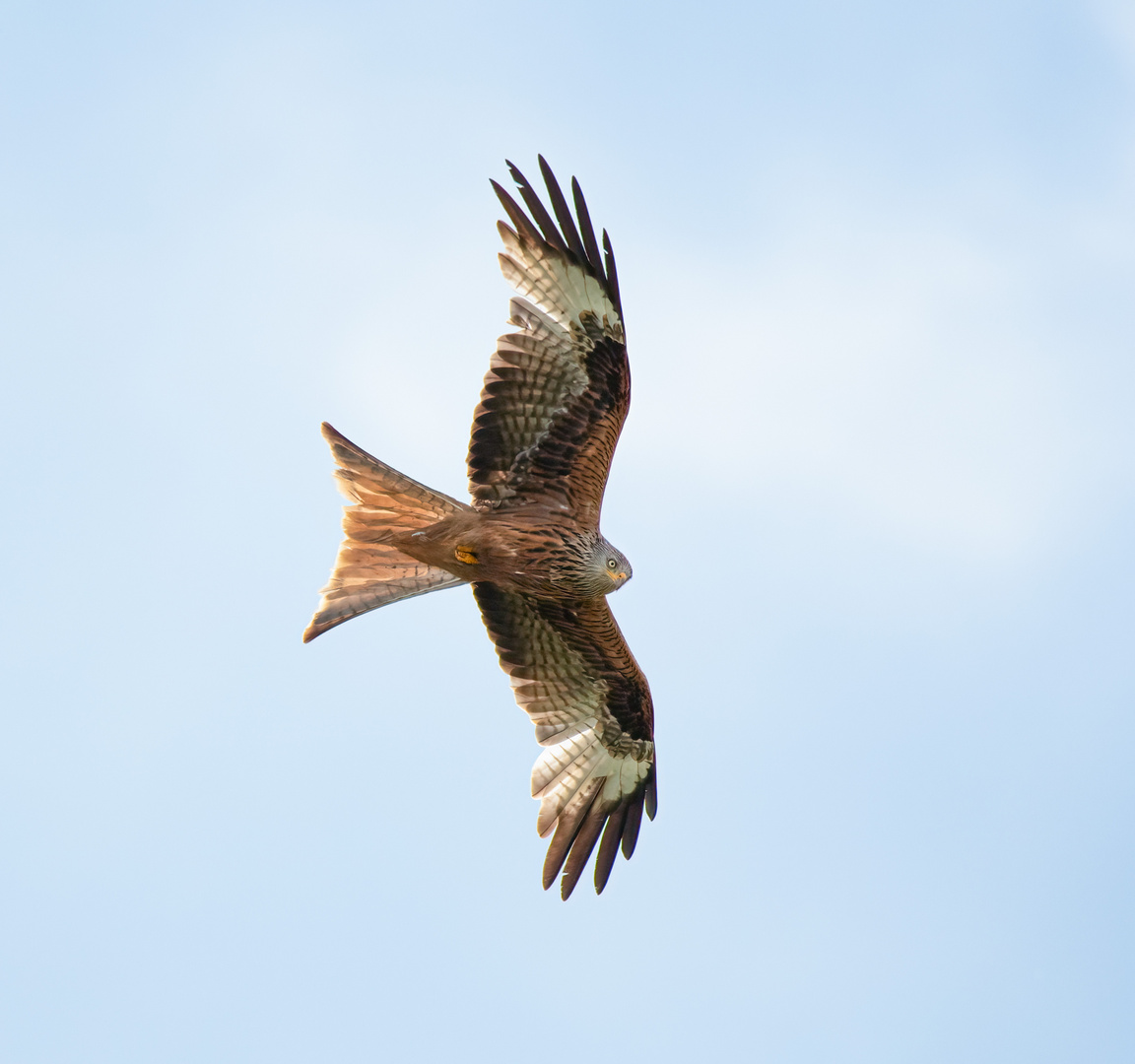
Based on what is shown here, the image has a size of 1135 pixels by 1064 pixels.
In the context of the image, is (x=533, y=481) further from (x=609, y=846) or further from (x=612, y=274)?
(x=609, y=846)

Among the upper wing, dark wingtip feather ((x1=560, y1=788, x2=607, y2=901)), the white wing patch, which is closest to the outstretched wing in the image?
dark wingtip feather ((x1=560, y1=788, x2=607, y2=901))

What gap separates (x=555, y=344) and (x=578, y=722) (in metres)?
2.84

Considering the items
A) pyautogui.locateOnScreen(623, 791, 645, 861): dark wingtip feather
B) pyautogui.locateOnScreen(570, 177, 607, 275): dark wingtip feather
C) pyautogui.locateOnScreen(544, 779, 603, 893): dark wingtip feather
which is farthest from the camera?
pyautogui.locateOnScreen(623, 791, 645, 861): dark wingtip feather

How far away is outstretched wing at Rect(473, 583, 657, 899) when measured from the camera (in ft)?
35.0

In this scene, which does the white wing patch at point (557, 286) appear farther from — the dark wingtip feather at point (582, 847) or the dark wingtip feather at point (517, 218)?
the dark wingtip feather at point (582, 847)

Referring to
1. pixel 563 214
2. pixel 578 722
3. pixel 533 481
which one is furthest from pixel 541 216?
pixel 578 722

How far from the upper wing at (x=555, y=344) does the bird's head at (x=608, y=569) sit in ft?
2.34

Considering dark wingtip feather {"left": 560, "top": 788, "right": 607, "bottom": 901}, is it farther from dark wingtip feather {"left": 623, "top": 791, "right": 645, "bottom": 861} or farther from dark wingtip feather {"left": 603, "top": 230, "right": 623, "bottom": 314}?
dark wingtip feather {"left": 603, "top": 230, "right": 623, "bottom": 314}

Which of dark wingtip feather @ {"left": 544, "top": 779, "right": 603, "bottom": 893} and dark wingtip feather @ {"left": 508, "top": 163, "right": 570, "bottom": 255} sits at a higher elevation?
dark wingtip feather @ {"left": 508, "top": 163, "right": 570, "bottom": 255}

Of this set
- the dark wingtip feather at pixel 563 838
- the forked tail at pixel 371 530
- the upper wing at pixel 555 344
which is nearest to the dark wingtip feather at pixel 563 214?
the upper wing at pixel 555 344

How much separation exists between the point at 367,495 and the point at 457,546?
2.21 feet

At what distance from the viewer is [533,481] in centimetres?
1005

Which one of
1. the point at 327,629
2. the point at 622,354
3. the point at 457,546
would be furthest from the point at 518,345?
the point at 327,629

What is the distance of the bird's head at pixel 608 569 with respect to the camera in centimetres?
996
